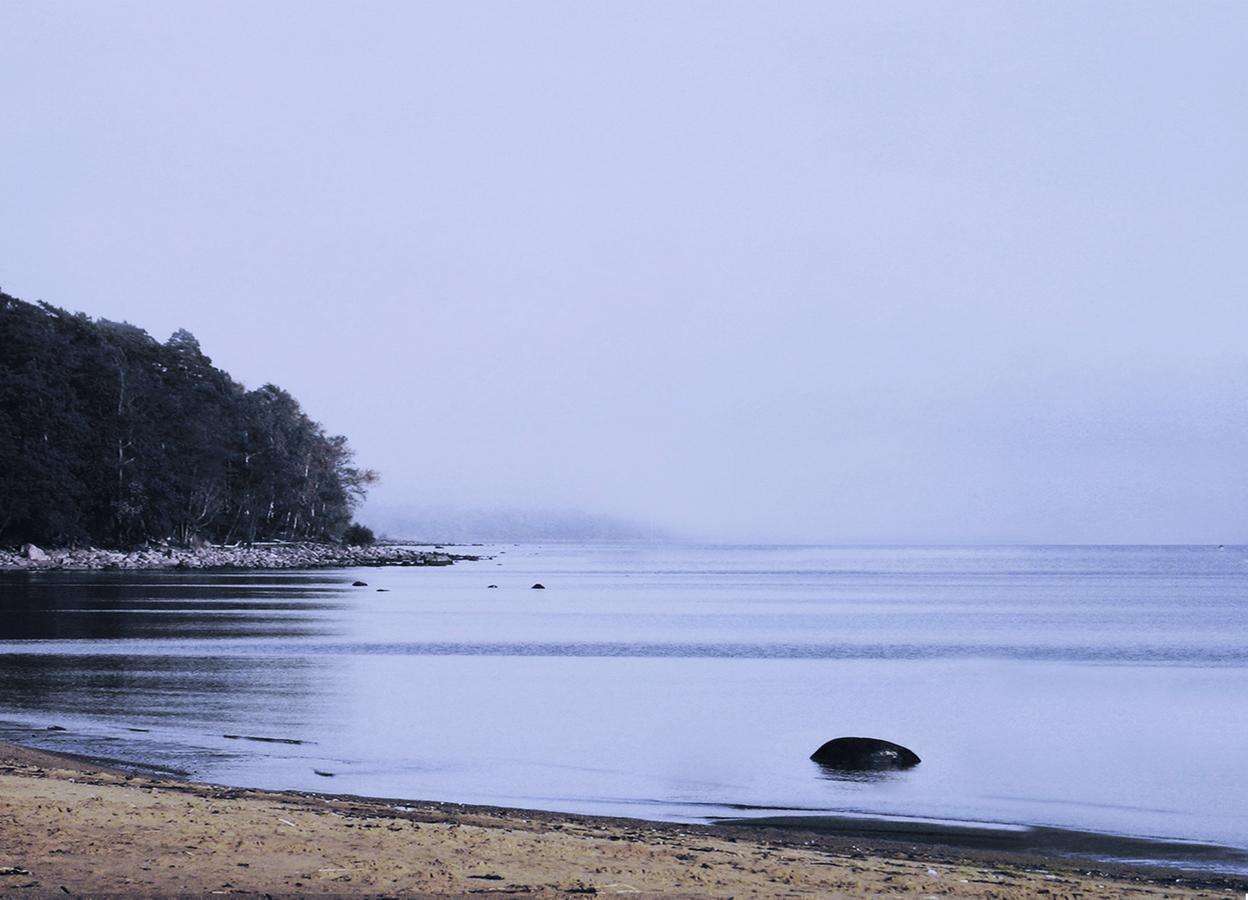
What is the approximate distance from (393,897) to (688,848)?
3727mm

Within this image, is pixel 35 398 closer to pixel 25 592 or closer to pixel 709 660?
pixel 25 592

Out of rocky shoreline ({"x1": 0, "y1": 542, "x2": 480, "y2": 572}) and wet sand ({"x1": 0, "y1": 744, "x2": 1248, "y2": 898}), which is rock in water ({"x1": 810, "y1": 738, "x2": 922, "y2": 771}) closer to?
wet sand ({"x1": 0, "y1": 744, "x2": 1248, "y2": 898})

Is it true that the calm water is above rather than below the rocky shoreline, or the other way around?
below

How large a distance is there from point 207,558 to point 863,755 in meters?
103

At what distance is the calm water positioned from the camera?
62.3 ft

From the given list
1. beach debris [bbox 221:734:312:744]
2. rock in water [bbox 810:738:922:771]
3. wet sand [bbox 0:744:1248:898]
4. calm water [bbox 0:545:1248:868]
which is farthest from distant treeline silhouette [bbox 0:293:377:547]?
wet sand [bbox 0:744:1248:898]

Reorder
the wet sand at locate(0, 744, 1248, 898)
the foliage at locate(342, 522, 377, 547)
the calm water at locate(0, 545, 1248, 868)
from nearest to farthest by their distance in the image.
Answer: the wet sand at locate(0, 744, 1248, 898) < the calm water at locate(0, 545, 1248, 868) < the foliage at locate(342, 522, 377, 547)

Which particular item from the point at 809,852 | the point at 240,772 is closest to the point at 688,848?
the point at 809,852

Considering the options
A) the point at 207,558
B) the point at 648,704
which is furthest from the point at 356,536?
the point at 648,704

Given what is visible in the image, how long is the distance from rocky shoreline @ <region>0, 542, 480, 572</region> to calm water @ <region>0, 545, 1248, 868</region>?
29234mm

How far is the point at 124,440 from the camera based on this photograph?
341ft

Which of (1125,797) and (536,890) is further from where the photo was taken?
(1125,797)

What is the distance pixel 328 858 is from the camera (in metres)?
10.2

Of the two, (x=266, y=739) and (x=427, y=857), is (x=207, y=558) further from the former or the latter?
(x=427, y=857)
